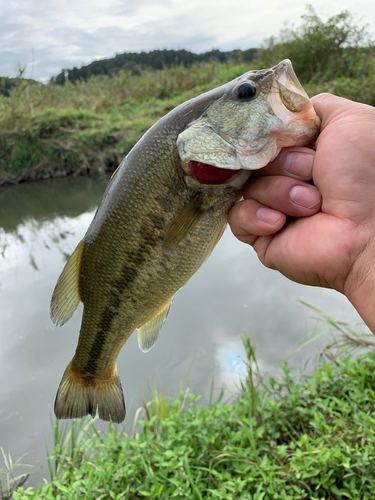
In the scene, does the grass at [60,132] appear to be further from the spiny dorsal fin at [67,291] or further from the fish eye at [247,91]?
the fish eye at [247,91]

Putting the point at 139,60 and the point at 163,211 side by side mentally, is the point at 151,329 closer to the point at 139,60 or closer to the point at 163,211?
the point at 163,211

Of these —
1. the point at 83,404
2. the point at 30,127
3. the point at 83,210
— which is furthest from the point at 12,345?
the point at 30,127

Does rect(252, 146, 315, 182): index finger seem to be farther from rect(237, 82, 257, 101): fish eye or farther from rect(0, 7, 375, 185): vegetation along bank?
rect(0, 7, 375, 185): vegetation along bank

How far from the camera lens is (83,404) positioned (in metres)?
1.92

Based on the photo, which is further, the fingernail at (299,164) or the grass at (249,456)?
the grass at (249,456)

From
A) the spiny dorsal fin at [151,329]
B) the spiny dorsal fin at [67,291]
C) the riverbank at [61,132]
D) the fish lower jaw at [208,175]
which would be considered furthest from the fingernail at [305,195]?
the riverbank at [61,132]

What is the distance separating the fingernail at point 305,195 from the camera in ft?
4.88

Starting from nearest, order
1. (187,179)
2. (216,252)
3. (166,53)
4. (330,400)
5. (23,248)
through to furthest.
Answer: (187,179) → (330,400) → (216,252) → (23,248) → (166,53)

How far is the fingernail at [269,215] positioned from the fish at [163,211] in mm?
155

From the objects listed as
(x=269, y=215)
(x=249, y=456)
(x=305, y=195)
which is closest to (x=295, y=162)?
(x=305, y=195)

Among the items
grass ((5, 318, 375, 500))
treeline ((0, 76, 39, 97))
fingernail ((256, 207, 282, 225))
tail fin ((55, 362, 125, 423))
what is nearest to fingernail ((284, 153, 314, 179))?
fingernail ((256, 207, 282, 225))

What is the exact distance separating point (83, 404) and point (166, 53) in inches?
1766

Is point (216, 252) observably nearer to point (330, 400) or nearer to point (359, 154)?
point (330, 400)

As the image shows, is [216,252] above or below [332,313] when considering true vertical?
above
